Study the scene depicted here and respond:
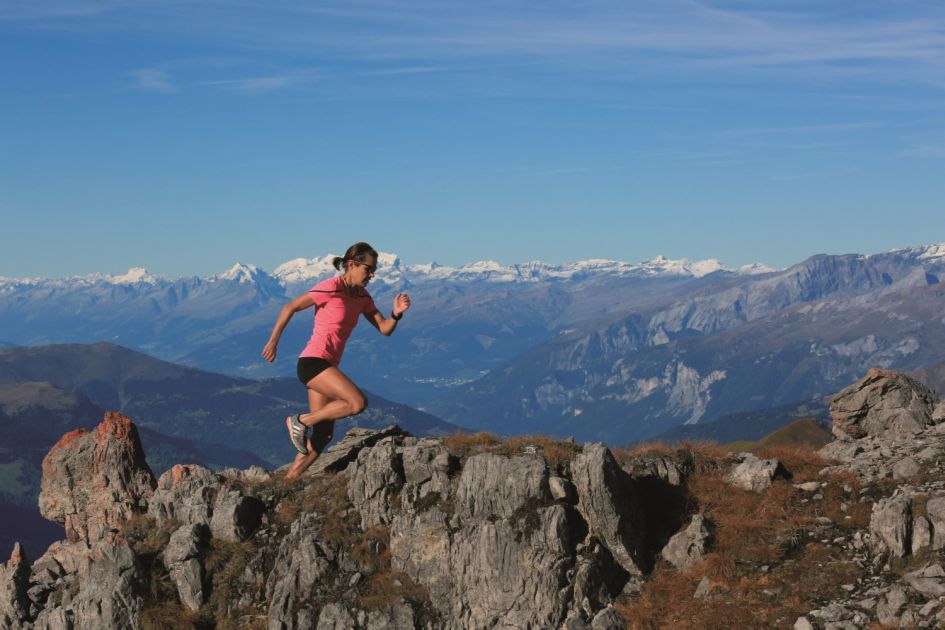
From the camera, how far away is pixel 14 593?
28.4 meters

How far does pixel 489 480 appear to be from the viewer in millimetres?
24922

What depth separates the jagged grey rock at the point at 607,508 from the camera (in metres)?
23.6

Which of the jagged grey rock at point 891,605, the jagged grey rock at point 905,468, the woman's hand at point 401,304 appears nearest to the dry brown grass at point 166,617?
the woman's hand at point 401,304

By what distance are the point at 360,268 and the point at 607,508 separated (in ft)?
28.6

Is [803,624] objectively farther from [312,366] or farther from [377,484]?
[312,366]

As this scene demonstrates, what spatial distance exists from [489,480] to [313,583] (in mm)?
5103

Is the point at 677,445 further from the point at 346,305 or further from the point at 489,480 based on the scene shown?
the point at 346,305

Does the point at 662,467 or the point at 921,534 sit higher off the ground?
the point at 662,467

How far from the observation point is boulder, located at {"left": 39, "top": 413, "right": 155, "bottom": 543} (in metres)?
31.2

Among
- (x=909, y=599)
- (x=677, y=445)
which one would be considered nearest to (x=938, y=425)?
(x=677, y=445)

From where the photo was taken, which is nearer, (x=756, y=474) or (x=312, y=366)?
(x=756, y=474)

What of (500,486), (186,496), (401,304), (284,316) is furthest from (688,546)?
(186,496)

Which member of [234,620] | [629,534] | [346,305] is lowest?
[234,620]

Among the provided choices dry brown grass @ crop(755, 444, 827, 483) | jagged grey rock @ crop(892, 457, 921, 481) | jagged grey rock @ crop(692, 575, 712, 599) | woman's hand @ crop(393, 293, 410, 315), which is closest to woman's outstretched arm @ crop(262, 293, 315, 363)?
woman's hand @ crop(393, 293, 410, 315)
